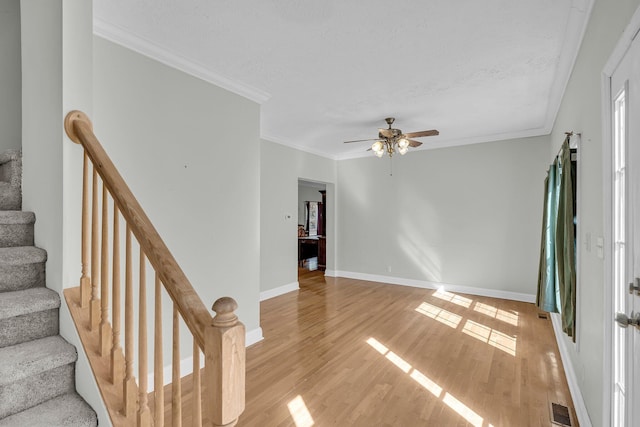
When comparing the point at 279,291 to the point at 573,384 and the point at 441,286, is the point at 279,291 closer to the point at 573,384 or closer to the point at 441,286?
the point at 441,286

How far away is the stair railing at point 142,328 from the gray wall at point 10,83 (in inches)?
50.7

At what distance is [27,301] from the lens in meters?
1.40

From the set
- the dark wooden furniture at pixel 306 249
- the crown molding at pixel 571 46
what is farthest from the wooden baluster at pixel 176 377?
the dark wooden furniture at pixel 306 249

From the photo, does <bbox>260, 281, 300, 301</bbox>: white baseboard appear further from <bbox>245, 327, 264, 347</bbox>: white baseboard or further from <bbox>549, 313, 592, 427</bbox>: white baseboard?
<bbox>549, 313, 592, 427</bbox>: white baseboard

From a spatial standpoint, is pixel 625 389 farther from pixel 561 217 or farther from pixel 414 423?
pixel 561 217

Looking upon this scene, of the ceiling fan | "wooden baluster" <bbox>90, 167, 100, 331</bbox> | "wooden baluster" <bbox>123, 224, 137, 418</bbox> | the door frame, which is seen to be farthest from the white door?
the ceiling fan

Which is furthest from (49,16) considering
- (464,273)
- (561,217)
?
(464,273)

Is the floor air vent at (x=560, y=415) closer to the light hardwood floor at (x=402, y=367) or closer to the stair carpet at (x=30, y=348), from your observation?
the light hardwood floor at (x=402, y=367)

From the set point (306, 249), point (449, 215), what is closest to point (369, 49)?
point (449, 215)

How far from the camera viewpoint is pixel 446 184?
5.50 meters

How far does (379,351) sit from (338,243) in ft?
12.1

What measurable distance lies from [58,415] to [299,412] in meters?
1.42

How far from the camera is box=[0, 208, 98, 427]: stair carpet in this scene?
47.8 inches

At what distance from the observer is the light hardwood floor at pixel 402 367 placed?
2162 mm
